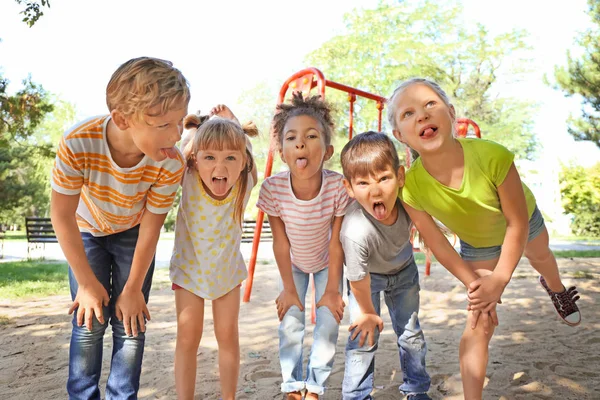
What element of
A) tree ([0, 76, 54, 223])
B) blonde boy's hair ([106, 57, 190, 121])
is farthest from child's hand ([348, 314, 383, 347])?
tree ([0, 76, 54, 223])

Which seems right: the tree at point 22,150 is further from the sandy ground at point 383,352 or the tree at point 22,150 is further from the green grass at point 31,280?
the sandy ground at point 383,352

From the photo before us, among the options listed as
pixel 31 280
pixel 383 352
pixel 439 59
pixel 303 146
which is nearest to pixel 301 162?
pixel 303 146

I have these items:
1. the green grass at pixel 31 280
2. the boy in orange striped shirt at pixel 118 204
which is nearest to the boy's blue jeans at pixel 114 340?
the boy in orange striped shirt at pixel 118 204

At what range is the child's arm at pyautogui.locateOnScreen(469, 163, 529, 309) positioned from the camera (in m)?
2.06

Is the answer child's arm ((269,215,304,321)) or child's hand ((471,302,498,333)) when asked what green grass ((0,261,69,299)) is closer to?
child's arm ((269,215,304,321))

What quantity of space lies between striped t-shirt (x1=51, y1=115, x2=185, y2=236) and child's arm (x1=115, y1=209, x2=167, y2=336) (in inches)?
2.3

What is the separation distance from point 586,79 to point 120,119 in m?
15.8

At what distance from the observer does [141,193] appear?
200 cm

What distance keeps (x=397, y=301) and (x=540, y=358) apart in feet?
4.11

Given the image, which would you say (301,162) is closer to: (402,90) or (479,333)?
(402,90)

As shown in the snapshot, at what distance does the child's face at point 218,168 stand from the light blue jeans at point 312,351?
25.9 inches

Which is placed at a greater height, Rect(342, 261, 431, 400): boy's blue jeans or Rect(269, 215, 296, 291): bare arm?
Rect(269, 215, 296, 291): bare arm

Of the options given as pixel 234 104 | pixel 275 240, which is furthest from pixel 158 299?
pixel 234 104

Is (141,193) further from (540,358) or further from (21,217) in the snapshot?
(21,217)
